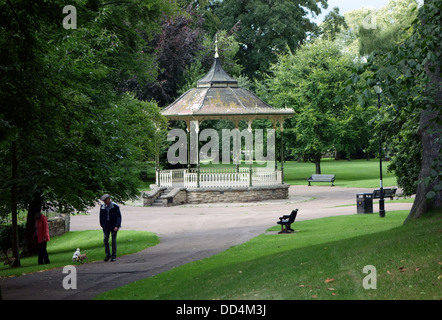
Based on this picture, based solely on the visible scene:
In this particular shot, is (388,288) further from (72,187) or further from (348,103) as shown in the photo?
(348,103)

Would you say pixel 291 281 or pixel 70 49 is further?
pixel 70 49

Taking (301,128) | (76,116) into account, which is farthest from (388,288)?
(301,128)

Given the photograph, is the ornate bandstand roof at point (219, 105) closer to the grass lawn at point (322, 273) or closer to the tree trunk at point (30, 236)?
the tree trunk at point (30, 236)

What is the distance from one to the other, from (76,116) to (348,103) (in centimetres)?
4113

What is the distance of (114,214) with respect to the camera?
16125 mm

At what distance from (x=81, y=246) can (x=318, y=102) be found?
3423 centimetres

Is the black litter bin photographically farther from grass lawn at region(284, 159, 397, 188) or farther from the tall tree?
the tall tree

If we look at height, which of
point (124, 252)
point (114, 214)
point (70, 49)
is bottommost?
point (124, 252)

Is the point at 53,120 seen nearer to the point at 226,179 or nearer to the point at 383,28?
the point at 226,179

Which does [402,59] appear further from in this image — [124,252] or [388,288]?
[124,252]

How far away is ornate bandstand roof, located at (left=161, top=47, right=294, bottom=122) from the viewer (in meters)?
34.0
